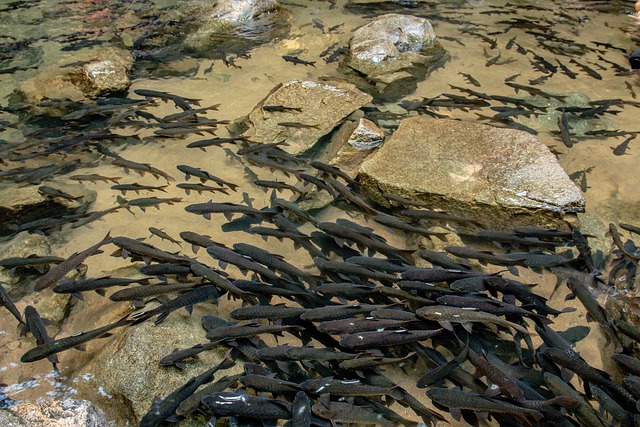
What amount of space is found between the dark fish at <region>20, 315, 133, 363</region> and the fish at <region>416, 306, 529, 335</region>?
2.39 metres

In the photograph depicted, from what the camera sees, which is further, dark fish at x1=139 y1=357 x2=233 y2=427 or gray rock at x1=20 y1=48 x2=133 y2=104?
gray rock at x1=20 y1=48 x2=133 y2=104

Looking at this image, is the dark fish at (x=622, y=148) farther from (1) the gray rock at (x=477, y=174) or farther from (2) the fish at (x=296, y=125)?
(2) the fish at (x=296, y=125)

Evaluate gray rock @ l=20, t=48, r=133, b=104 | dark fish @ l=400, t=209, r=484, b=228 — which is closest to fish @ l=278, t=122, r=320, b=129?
dark fish @ l=400, t=209, r=484, b=228

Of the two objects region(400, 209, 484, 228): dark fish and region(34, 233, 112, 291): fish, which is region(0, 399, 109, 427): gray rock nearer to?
region(34, 233, 112, 291): fish

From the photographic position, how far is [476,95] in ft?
23.5

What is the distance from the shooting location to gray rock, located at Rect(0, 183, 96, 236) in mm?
4941

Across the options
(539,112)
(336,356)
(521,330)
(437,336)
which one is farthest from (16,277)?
(539,112)

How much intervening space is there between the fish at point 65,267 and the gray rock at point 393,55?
197 inches

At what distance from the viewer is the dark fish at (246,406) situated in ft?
9.78

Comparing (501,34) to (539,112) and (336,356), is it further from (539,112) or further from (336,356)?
(336,356)

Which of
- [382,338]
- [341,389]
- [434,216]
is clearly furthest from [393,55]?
[341,389]

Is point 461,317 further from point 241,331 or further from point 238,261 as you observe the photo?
point 238,261

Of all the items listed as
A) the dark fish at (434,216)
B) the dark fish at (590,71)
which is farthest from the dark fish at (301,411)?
the dark fish at (590,71)

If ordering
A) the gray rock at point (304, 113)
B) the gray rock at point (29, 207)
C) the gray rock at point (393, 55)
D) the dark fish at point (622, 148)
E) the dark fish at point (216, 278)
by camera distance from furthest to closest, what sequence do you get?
the gray rock at point (393, 55), the gray rock at point (304, 113), the dark fish at point (622, 148), the gray rock at point (29, 207), the dark fish at point (216, 278)
